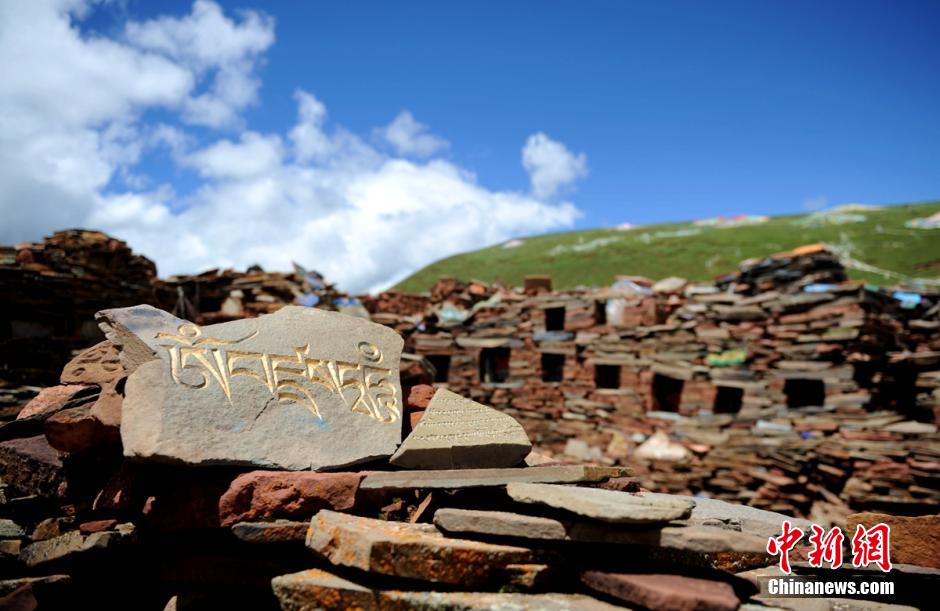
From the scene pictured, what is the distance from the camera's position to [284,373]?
4.25 meters

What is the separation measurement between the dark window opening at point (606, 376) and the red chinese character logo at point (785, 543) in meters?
10.8

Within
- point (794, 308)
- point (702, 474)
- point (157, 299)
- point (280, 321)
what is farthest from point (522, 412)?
point (280, 321)

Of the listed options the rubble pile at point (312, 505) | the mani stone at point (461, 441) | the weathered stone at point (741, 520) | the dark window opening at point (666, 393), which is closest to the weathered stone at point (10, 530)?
the rubble pile at point (312, 505)

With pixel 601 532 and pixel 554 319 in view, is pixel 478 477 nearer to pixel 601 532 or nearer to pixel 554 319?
pixel 601 532

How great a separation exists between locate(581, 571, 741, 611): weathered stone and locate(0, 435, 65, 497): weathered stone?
3912 millimetres

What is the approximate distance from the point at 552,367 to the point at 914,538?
496 inches

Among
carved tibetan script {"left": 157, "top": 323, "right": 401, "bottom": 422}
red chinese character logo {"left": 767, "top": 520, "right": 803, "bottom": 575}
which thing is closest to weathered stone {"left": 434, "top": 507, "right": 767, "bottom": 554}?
red chinese character logo {"left": 767, "top": 520, "right": 803, "bottom": 575}

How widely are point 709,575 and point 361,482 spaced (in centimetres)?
217

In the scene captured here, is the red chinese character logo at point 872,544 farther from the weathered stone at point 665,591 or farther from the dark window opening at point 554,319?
the dark window opening at point 554,319

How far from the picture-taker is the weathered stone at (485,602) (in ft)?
8.69

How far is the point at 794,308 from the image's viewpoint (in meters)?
12.7

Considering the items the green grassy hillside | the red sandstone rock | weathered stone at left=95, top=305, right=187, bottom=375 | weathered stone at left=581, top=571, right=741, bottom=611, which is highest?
the green grassy hillside

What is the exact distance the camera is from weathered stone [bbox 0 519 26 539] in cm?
379

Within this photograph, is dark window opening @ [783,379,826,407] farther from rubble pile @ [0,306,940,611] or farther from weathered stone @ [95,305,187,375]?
weathered stone @ [95,305,187,375]
